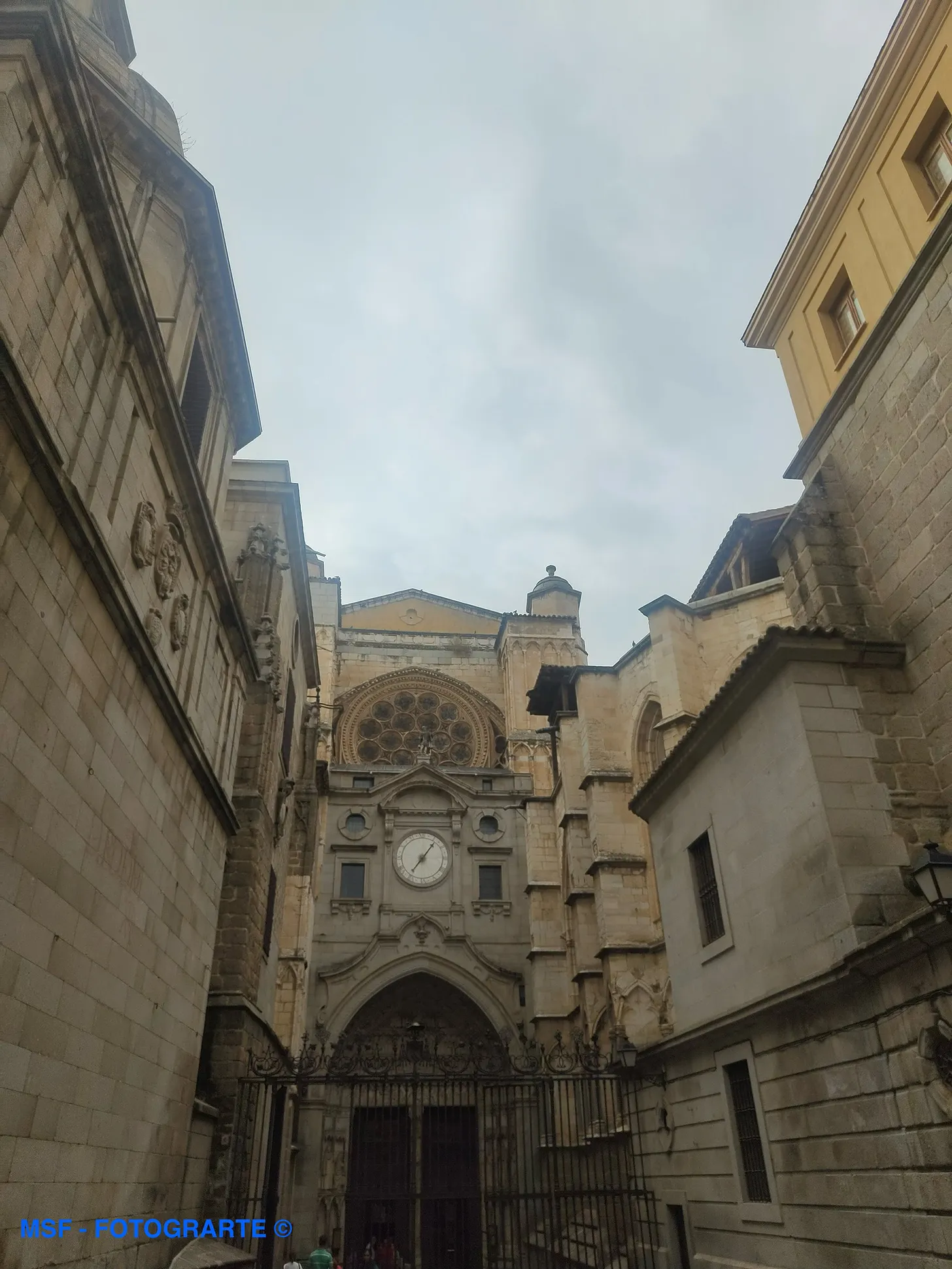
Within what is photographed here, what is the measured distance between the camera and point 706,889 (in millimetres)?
11141

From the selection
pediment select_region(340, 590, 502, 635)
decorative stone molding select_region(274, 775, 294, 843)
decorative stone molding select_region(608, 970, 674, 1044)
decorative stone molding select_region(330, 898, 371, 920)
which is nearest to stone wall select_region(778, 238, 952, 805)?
decorative stone molding select_region(608, 970, 674, 1044)

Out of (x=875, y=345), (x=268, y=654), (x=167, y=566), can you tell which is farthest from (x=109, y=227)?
(x=875, y=345)

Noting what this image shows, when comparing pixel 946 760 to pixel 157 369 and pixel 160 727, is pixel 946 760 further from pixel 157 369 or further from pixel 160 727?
pixel 157 369

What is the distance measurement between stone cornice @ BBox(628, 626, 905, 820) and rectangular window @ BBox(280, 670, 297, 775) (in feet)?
29.5

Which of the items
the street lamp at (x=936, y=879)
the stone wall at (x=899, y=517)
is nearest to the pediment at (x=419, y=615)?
the stone wall at (x=899, y=517)

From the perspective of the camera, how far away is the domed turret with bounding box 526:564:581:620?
3528cm

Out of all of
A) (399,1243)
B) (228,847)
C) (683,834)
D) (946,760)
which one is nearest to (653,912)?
(683,834)

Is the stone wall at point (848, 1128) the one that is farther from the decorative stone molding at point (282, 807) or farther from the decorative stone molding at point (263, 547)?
the decorative stone molding at point (263, 547)

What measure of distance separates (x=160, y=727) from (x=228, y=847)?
185 inches

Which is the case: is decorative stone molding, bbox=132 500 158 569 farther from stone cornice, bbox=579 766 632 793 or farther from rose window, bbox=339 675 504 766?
rose window, bbox=339 675 504 766

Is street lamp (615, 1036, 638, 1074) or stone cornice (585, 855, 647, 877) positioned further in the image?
stone cornice (585, 855, 647, 877)

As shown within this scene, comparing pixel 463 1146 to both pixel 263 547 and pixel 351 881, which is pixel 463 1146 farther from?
pixel 263 547

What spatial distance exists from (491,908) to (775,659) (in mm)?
18130

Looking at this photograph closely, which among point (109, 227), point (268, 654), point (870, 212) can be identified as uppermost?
point (870, 212)
